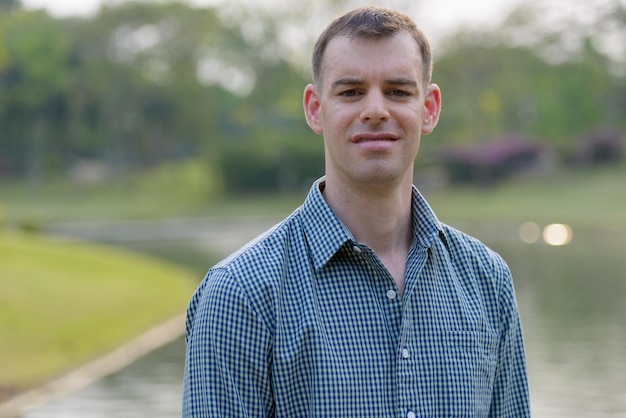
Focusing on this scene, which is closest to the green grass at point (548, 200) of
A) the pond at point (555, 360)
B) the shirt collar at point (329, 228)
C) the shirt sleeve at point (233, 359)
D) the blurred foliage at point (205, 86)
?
the blurred foliage at point (205, 86)

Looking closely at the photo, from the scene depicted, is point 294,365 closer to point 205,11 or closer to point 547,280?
point 547,280

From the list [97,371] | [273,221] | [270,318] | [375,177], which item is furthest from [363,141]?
[273,221]

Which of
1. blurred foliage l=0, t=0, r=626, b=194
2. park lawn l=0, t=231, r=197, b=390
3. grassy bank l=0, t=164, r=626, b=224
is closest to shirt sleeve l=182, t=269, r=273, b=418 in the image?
park lawn l=0, t=231, r=197, b=390

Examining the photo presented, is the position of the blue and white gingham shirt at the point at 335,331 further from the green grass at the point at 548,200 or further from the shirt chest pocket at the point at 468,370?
the green grass at the point at 548,200

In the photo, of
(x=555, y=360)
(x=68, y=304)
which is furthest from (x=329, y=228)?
(x=68, y=304)

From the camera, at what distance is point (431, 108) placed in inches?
112

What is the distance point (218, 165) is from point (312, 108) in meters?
48.9

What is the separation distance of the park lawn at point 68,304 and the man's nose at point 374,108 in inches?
358

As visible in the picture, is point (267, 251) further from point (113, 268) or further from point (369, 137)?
point (113, 268)

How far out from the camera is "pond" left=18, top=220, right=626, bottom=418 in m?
9.89

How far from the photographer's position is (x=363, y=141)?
2.60 metres

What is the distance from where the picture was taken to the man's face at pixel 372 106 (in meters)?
2.60

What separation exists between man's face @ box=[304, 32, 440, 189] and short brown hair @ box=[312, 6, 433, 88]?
2cm

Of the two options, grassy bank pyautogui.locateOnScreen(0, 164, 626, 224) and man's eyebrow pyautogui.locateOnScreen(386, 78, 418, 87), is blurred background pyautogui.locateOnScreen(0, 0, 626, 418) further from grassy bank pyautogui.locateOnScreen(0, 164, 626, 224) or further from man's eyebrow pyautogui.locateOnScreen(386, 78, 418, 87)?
man's eyebrow pyautogui.locateOnScreen(386, 78, 418, 87)
